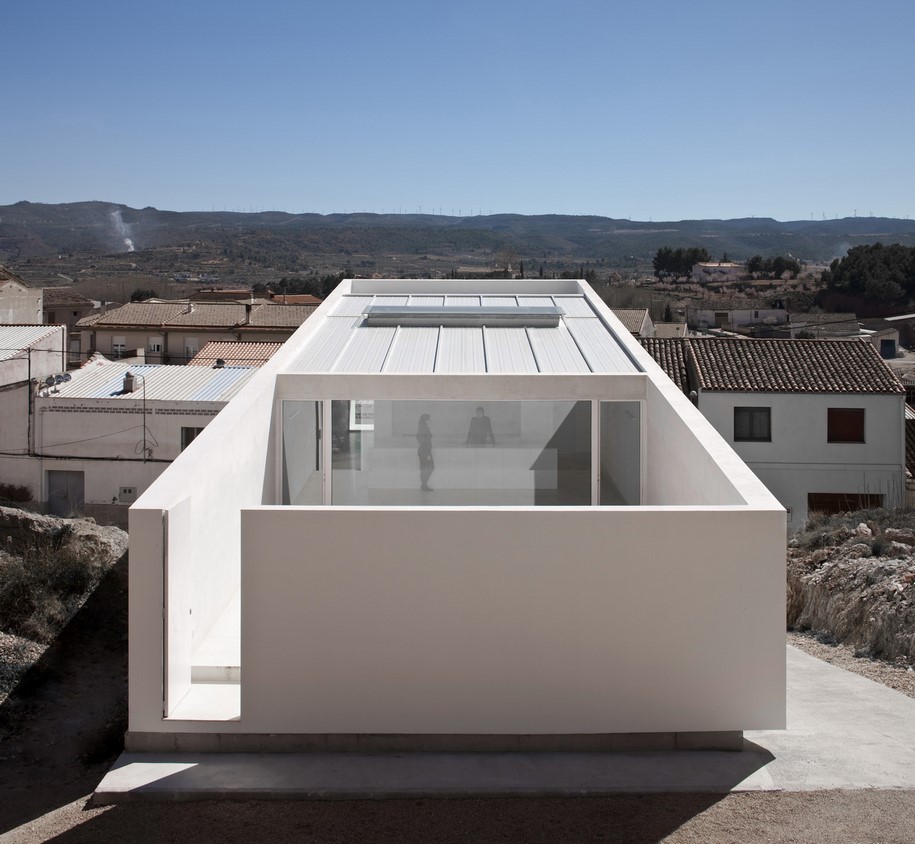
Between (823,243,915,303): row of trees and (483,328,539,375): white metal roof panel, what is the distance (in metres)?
68.7

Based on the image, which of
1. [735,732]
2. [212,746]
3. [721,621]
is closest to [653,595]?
[721,621]

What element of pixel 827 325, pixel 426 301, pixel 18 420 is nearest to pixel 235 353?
pixel 18 420

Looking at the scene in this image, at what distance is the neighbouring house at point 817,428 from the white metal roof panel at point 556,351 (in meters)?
16.6

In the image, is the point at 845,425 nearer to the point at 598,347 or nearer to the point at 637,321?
the point at 598,347

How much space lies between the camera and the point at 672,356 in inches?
1296

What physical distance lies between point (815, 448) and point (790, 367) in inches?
108

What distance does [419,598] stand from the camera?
726cm

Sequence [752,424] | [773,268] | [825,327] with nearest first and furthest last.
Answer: [752,424] → [825,327] → [773,268]

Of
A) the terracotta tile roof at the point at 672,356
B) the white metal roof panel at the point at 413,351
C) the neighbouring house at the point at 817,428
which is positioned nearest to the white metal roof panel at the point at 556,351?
the white metal roof panel at the point at 413,351

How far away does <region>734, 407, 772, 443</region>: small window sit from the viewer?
97.2 feet

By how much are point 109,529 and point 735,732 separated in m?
16.1

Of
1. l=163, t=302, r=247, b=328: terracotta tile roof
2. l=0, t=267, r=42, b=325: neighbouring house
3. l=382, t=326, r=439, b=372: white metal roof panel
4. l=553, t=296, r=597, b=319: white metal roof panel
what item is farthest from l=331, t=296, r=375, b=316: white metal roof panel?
l=163, t=302, r=247, b=328: terracotta tile roof

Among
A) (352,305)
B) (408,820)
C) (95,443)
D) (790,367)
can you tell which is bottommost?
(408,820)

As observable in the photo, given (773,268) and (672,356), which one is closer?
(672,356)
